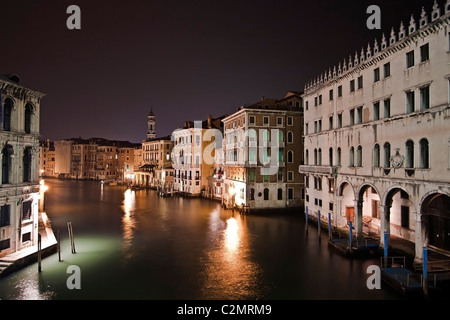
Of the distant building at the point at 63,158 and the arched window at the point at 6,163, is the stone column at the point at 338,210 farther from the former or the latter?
the distant building at the point at 63,158

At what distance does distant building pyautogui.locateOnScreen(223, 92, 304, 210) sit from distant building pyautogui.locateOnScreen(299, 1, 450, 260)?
9.35 m

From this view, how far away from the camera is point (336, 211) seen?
28.2 meters

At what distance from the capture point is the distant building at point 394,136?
56.6ft

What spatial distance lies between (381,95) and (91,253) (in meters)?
23.4

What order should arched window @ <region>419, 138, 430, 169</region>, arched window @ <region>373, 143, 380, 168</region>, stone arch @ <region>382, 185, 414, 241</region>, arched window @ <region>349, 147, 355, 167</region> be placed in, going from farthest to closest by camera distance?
1. arched window @ <region>349, 147, 355, 167</region>
2. stone arch @ <region>382, 185, 414, 241</region>
3. arched window @ <region>373, 143, 380, 168</region>
4. arched window @ <region>419, 138, 430, 169</region>

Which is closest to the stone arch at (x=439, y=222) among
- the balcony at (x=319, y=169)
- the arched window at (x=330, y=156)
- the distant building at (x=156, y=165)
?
the balcony at (x=319, y=169)

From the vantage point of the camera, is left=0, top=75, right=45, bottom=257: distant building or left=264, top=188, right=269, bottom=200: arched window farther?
left=264, top=188, right=269, bottom=200: arched window

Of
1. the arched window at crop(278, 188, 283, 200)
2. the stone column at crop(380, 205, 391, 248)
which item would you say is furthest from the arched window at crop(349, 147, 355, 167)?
the arched window at crop(278, 188, 283, 200)

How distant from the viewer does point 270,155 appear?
40781 mm

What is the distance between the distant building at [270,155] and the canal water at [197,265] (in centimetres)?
534

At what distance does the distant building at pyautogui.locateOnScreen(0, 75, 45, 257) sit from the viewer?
61.1 feet

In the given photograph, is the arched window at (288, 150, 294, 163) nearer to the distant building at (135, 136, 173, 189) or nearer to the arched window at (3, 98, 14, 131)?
the arched window at (3, 98, 14, 131)

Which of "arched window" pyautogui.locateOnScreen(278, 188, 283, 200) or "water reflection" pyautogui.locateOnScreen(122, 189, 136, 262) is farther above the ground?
"arched window" pyautogui.locateOnScreen(278, 188, 283, 200)

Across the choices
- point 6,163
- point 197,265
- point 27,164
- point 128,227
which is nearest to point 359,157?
point 197,265
